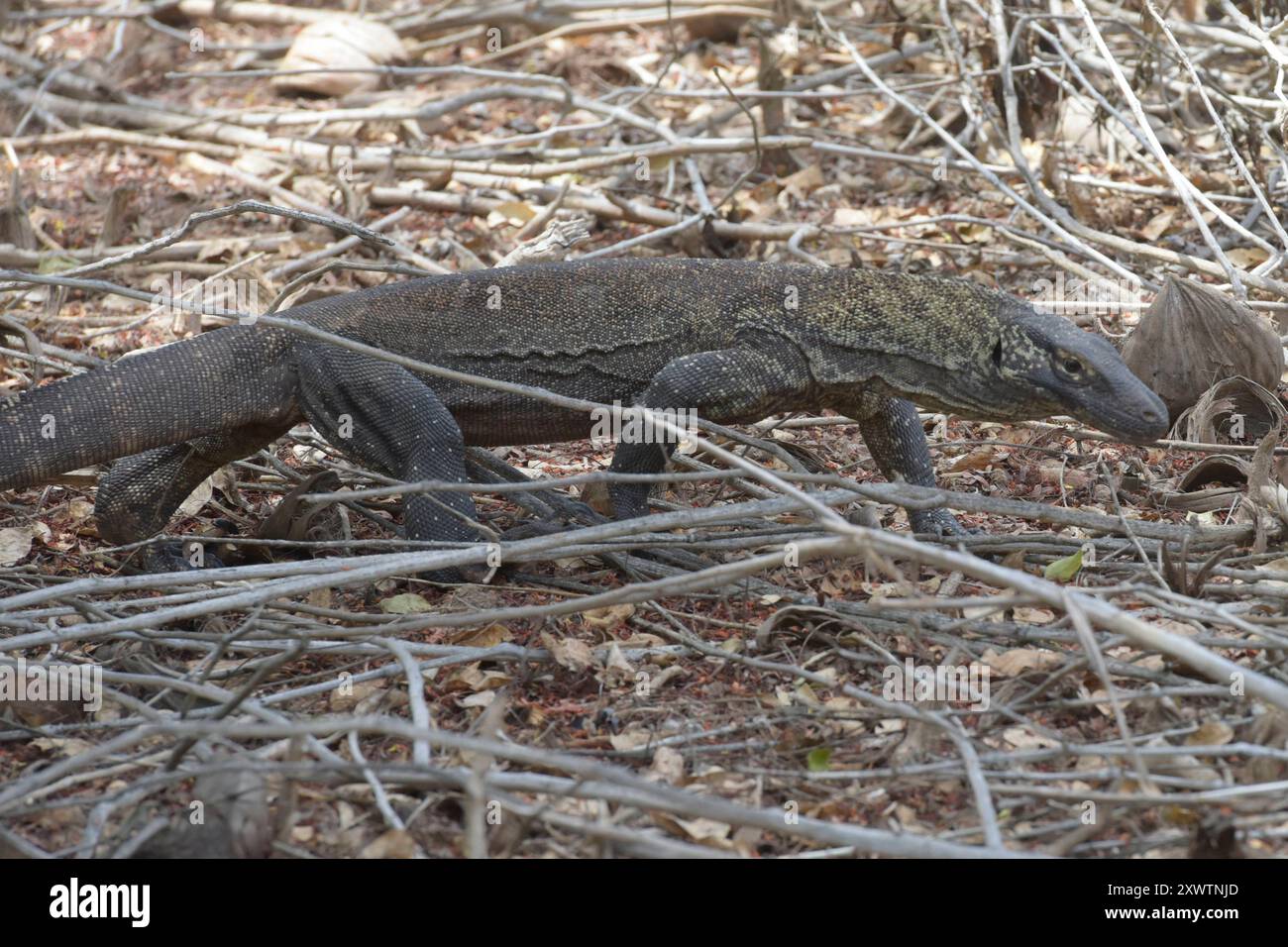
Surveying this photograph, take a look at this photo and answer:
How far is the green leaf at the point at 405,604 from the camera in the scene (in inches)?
204

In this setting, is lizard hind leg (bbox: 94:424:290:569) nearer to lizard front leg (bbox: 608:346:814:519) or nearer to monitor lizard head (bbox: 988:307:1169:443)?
lizard front leg (bbox: 608:346:814:519)

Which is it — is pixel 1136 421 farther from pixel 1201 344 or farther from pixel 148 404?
pixel 148 404

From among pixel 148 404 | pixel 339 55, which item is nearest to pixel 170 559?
pixel 148 404

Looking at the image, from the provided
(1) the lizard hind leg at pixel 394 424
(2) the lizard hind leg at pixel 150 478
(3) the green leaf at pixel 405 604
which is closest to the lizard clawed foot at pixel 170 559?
(2) the lizard hind leg at pixel 150 478

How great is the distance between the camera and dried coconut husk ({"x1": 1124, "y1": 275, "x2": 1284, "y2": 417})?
6.17 meters

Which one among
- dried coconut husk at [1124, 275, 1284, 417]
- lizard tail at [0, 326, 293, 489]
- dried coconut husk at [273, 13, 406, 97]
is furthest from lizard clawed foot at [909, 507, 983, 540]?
dried coconut husk at [273, 13, 406, 97]

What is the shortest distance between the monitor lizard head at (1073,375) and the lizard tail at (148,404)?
287cm

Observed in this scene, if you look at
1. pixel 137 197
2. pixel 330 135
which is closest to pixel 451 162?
pixel 330 135

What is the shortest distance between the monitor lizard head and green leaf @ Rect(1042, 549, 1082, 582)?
0.58 meters

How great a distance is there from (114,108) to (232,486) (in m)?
5.51

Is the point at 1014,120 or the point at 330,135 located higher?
the point at 330,135

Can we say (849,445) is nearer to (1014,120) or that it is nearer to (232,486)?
(1014,120)

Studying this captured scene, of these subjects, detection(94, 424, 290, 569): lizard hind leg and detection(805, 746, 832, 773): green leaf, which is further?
detection(94, 424, 290, 569): lizard hind leg

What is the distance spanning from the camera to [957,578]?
5.27m
